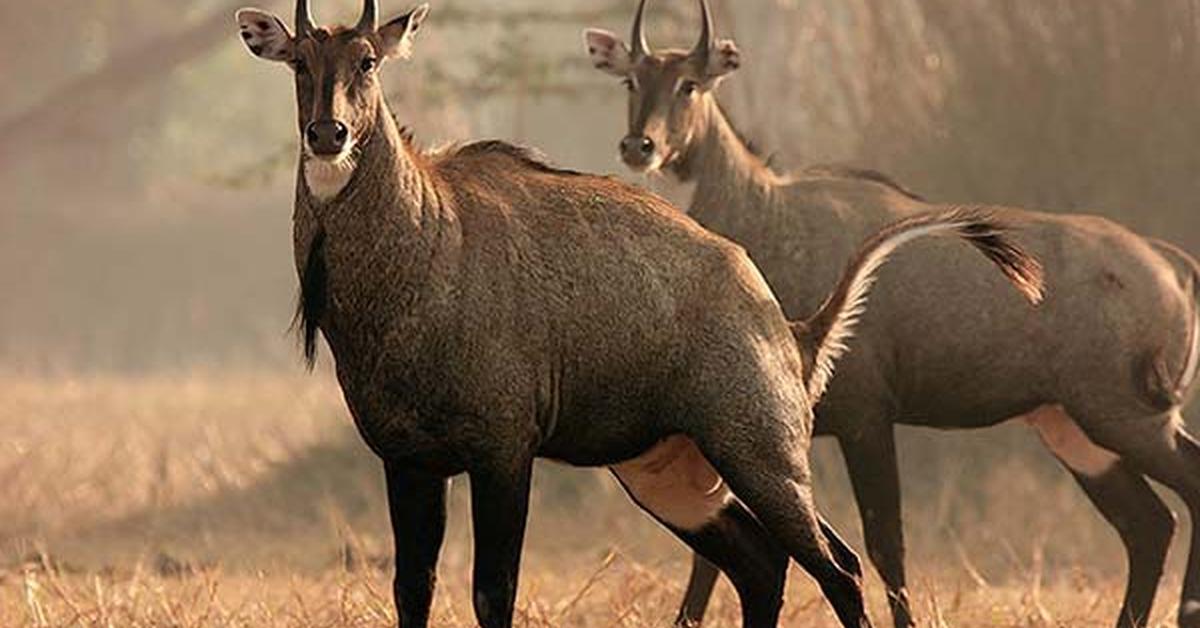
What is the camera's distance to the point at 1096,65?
52.2ft

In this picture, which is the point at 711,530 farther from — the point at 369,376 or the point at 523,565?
the point at 523,565

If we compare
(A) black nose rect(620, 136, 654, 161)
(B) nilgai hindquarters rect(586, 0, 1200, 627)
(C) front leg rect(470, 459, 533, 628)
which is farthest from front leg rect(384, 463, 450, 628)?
(A) black nose rect(620, 136, 654, 161)

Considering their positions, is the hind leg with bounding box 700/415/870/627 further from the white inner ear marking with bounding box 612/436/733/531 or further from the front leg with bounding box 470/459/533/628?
the front leg with bounding box 470/459/533/628

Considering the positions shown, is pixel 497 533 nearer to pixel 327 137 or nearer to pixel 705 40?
pixel 327 137

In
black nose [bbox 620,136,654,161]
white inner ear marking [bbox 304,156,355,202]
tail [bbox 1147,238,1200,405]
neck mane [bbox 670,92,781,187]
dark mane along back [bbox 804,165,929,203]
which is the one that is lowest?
tail [bbox 1147,238,1200,405]

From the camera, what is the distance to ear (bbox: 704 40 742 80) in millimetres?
11438

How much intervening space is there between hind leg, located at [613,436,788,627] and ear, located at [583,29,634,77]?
301 cm

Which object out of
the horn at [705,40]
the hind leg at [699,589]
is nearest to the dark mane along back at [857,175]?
the horn at [705,40]

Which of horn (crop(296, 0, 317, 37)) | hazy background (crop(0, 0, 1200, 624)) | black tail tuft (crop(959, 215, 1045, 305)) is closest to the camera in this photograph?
horn (crop(296, 0, 317, 37))

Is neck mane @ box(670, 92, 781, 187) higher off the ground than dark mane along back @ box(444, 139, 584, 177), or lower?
lower

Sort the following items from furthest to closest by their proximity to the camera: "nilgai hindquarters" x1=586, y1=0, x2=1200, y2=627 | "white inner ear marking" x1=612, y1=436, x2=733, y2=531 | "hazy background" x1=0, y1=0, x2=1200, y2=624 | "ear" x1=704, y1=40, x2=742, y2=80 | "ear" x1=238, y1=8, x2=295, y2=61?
1. "hazy background" x1=0, y1=0, x2=1200, y2=624
2. "ear" x1=704, y1=40, x2=742, y2=80
3. "nilgai hindquarters" x1=586, y1=0, x2=1200, y2=627
4. "white inner ear marking" x1=612, y1=436, x2=733, y2=531
5. "ear" x1=238, y1=8, x2=295, y2=61

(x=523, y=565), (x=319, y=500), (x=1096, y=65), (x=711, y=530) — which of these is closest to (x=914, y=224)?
(x=711, y=530)

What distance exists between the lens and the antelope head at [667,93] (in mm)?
11094

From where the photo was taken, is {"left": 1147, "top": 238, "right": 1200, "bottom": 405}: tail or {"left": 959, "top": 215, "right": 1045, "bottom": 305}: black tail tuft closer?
{"left": 959, "top": 215, "right": 1045, "bottom": 305}: black tail tuft
